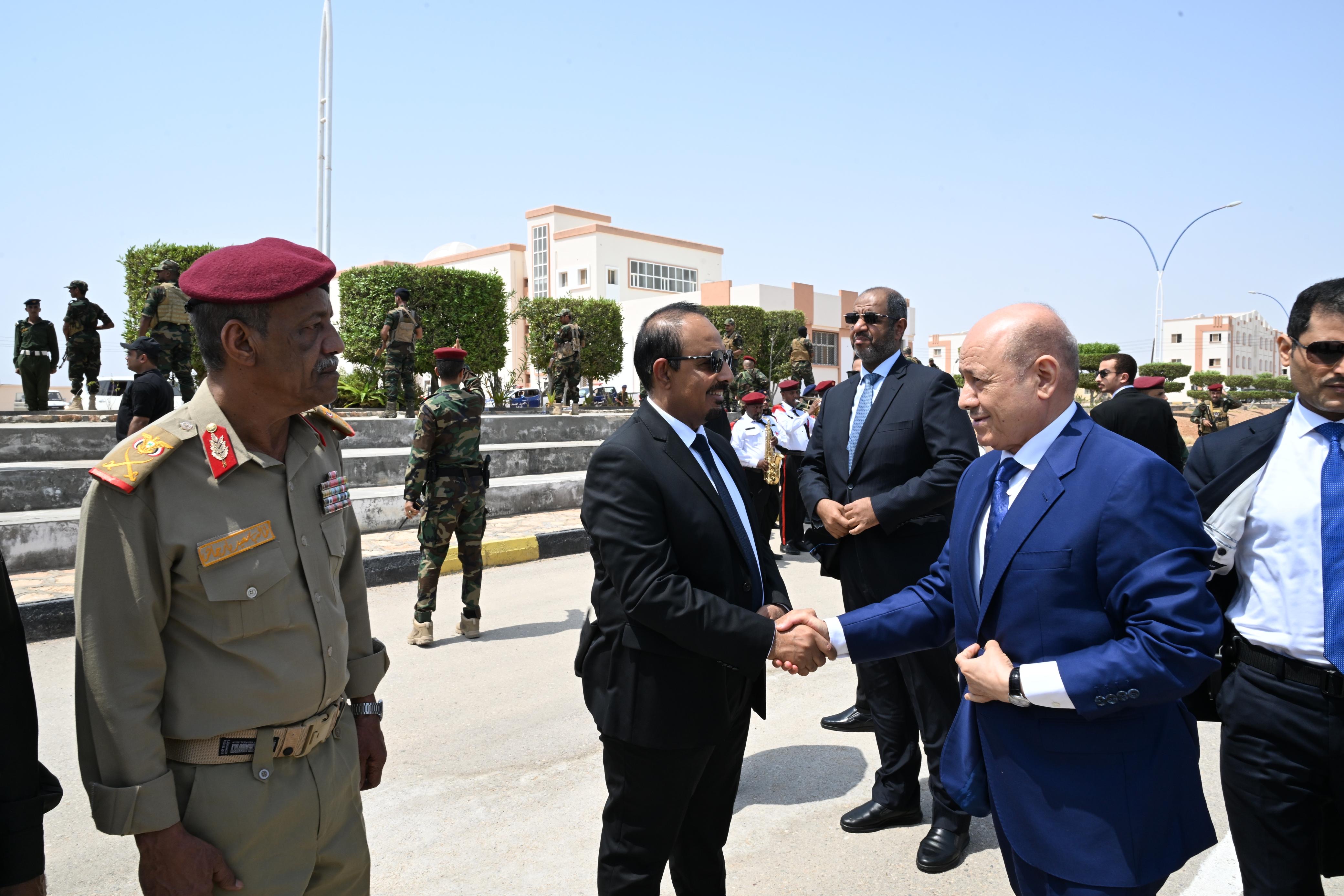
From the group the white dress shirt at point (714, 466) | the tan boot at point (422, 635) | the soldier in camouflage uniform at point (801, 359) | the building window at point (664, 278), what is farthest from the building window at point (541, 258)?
the white dress shirt at point (714, 466)

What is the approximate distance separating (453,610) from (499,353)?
51.4 ft

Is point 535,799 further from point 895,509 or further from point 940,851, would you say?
point 895,509

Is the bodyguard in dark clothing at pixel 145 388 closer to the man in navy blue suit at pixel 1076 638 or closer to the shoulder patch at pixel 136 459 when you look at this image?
the shoulder patch at pixel 136 459

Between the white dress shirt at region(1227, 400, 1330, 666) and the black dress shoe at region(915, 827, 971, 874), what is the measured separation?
1464mm

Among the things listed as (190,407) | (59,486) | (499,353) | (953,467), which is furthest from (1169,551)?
(499,353)

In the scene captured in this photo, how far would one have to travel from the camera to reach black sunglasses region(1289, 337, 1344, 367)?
2.41 metres

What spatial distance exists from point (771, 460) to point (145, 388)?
252 inches

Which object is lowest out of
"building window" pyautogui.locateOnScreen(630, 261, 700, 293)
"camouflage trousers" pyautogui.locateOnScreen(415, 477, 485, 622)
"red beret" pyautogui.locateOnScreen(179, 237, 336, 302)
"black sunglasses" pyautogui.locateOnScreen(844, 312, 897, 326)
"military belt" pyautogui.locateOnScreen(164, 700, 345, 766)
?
"camouflage trousers" pyautogui.locateOnScreen(415, 477, 485, 622)

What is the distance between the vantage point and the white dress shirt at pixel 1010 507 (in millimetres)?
1896

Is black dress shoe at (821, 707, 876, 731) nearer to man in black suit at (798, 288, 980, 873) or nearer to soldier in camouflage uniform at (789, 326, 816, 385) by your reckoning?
man in black suit at (798, 288, 980, 873)

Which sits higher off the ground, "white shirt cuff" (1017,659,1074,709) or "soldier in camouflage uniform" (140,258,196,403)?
"soldier in camouflage uniform" (140,258,196,403)

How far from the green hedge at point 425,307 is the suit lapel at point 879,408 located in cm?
1760

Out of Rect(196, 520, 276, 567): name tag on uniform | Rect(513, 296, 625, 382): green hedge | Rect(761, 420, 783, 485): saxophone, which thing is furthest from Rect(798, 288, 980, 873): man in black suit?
Rect(513, 296, 625, 382): green hedge

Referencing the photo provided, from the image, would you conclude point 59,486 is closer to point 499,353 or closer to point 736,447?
point 736,447
